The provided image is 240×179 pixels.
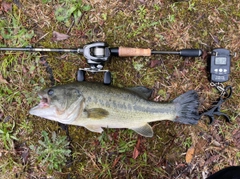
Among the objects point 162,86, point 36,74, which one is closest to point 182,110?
point 162,86

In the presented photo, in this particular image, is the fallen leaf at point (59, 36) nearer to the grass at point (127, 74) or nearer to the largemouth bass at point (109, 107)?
the grass at point (127, 74)

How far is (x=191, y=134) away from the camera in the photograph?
424 cm

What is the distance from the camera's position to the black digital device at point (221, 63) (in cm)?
400

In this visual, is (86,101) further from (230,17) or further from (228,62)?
(230,17)

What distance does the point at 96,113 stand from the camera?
3.73m

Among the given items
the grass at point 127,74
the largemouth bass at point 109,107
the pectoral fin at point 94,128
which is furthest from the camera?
the grass at point 127,74

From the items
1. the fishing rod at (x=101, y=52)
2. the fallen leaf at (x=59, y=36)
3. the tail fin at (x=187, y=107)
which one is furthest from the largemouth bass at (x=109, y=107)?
the fallen leaf at (x=59, y=36)

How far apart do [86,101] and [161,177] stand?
168cm

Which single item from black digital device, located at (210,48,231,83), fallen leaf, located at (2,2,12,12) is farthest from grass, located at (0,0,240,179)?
black digital device, located at (210,48,231,83)

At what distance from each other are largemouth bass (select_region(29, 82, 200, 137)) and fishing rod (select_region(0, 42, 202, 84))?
22 centimetres

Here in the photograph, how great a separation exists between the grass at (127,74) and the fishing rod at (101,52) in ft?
0.72

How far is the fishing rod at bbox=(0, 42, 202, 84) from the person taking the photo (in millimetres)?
3773

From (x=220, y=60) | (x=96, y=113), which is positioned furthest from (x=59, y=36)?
(x=220, y=60)

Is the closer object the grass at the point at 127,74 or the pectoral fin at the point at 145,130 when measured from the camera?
the pectoral fin at the point at 145,130
